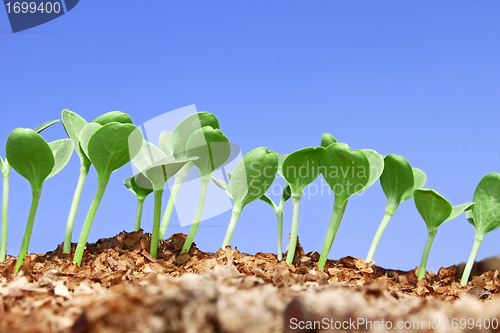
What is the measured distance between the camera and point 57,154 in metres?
1.37

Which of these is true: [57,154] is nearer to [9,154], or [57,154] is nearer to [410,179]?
[9,154]

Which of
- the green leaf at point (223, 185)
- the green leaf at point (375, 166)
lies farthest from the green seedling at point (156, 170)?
the green leaf at point (375, 166)

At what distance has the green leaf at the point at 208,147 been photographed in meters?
1.18

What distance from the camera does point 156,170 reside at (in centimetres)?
114

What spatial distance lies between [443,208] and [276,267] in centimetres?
61

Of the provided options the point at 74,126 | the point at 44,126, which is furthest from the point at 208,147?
the point at 44,126

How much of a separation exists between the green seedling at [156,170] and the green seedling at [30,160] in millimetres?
248

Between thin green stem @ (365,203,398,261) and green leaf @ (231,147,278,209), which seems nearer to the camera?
green leaf @ (231,147,278,209)

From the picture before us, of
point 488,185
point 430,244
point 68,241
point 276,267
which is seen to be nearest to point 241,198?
point 276,267

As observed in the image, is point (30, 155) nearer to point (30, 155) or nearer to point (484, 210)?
point (30, 155)

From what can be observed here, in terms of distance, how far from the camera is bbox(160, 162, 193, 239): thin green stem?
133 centimetres

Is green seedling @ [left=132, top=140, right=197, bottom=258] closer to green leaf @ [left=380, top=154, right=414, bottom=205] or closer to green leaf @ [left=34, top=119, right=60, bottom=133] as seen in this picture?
green leaf @ [left=34, top=119, right=60, bottom=133]

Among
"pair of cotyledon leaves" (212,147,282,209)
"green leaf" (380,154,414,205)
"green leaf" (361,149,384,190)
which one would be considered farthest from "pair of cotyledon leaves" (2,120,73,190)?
"green leaf" (380,154,414,205)

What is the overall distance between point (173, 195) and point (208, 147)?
9.8 inches
